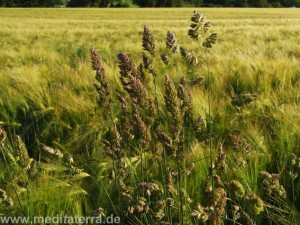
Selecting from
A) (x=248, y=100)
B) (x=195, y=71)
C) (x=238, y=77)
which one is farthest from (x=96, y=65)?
(x=195, y=71)

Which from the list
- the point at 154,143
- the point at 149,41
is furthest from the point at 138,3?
the point at 149,41

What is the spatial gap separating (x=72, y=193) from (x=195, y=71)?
2436 millimetres

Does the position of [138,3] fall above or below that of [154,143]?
above

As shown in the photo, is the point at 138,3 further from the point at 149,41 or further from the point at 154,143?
the point at 149,41

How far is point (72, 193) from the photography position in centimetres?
166

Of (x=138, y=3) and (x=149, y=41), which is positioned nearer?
(x=149, y=41)

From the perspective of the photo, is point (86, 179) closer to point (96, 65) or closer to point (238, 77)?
point (96, 65)

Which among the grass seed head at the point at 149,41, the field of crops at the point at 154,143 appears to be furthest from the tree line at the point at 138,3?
the grass seed head at the point at 149,41

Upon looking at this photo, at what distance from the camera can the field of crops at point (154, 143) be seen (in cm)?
127

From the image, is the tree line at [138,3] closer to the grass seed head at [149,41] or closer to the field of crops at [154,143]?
the field of crops at [154,143]

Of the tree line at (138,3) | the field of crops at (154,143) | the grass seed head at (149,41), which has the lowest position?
the field of crops at (154,143)

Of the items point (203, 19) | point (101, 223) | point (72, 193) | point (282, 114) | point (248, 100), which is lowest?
point (101, 223)

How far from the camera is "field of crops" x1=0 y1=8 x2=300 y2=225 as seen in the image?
127 cm

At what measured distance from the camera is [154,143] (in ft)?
7.03
